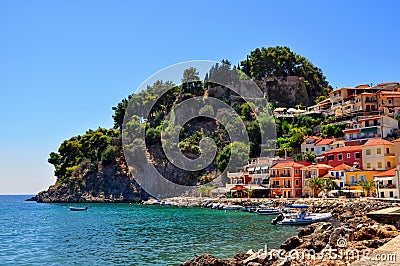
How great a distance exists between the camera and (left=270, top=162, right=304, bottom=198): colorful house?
169 feet

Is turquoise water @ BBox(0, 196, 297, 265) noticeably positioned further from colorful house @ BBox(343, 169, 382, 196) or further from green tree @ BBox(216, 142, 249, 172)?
green tree @ BBox(216, 142, 249, 172)

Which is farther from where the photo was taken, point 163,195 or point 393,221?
point 163,195

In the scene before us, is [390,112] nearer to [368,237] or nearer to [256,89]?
[256,89]

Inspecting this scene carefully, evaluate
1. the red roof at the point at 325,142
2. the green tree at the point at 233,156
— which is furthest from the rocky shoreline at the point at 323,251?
the green tree at the point at 233,156

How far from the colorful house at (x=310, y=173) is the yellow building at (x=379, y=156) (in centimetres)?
436

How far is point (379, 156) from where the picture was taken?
45312 mm

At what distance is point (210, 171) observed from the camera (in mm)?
70625

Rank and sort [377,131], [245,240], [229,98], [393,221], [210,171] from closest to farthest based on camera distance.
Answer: [393,221] < [245,240] < [377,131] < [210,171] < [229,98]

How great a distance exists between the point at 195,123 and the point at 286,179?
104 feet

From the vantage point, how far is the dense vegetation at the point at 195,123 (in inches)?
2771

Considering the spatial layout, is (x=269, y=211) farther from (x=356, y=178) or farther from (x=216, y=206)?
(x=216, y=206)

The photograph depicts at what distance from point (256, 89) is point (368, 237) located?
218 ft

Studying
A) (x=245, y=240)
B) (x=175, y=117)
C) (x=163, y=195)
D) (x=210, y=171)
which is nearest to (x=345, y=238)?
(x=245, y=240)

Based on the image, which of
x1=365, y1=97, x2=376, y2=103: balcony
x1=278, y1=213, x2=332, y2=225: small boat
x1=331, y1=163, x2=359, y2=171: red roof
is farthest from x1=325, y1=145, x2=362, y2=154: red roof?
x1=278, y1=213, x2=332, y2=225: small boat
